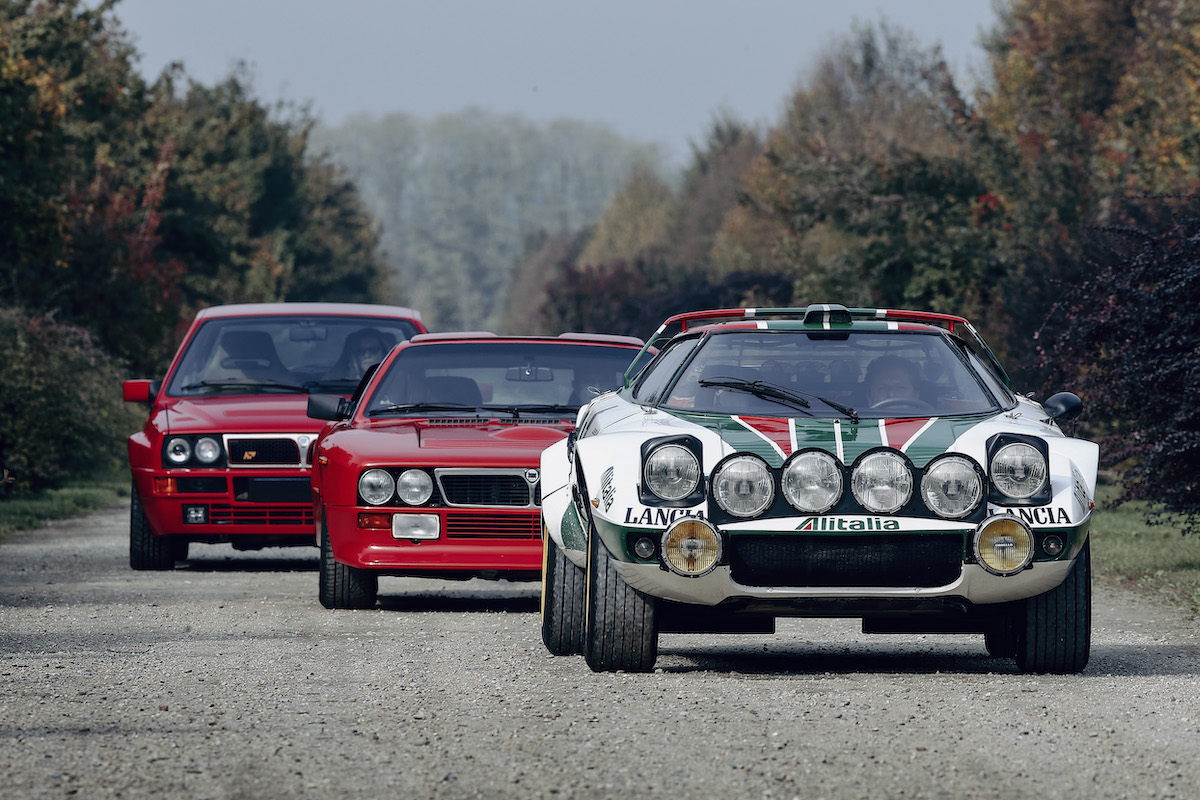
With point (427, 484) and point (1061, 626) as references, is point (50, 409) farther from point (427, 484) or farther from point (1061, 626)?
point (1061, 626)

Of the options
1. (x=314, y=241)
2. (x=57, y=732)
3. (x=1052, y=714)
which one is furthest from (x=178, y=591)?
(x=314, y=241)

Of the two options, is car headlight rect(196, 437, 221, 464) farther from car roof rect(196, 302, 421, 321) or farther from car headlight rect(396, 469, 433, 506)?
car headlight rect(396, 469, 433, 506)

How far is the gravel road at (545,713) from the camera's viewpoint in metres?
5.56

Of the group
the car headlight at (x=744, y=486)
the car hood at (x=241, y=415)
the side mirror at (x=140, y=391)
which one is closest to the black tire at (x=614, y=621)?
the car headlight at (x=744, y=486)

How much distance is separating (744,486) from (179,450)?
6.77 metres

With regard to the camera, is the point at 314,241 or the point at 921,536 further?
the point at 314,241

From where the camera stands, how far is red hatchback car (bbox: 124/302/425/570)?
42.7ft

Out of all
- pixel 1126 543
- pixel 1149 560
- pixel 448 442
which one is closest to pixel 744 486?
pixel 448 442

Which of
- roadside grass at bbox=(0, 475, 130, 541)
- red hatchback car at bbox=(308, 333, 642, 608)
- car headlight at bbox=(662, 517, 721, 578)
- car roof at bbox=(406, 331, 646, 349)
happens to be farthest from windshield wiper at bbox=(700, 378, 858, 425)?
roadside grass at bbox=(0, 475, 130, 541)

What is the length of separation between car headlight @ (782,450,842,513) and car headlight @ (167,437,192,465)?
22.3 ft

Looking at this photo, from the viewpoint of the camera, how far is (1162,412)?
44.0 feet

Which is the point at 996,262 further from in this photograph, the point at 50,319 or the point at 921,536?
the point at 921,536

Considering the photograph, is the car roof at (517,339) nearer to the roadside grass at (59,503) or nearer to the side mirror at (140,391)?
the side mirror at (140,391)

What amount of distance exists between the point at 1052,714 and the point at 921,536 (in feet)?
2.92
